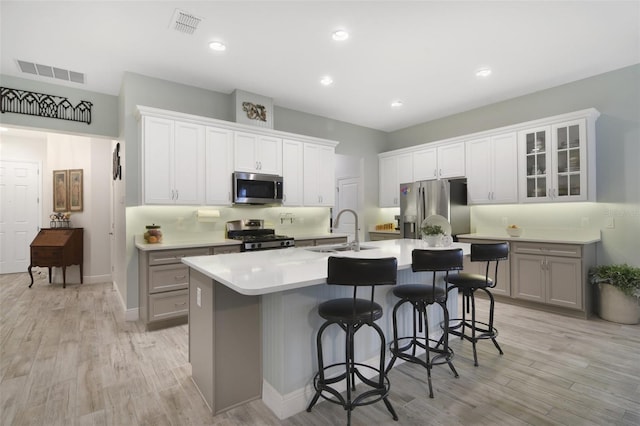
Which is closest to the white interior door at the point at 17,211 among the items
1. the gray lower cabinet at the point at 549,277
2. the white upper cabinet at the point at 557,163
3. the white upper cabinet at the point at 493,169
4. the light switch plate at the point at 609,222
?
the white upper cabinet at the point at 493,169

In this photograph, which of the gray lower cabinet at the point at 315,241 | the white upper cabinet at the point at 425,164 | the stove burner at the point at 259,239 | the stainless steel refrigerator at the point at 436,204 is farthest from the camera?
the white upper cabinet at the point at 425,164

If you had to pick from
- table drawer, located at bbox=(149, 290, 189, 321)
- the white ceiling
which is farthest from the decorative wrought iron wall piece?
table drawer, located at bbox=(149, 290, 189, 321)

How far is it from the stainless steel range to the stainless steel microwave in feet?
1.15

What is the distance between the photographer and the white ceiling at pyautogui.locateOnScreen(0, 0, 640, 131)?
270 cm

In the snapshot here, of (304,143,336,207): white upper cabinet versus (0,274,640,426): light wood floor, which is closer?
(0,274,640,426): light wood floor

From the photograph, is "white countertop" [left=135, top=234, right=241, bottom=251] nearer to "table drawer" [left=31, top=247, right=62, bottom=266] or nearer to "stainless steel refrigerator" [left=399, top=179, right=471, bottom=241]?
"table drawer" [left=31, top=247, right=62, bottom=266]

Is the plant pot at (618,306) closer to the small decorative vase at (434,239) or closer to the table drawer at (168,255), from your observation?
the small decorative vase at (434,239)

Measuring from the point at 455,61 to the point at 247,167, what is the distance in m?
2.93

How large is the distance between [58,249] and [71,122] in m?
2.46

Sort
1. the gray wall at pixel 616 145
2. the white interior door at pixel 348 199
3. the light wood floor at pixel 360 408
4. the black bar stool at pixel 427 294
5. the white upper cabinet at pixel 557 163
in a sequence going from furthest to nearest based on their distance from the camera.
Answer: the white interior door at pixel 348 199, the white upper cabinet at pixel 557 163, the gray wall at pixel 616 145, the black bar stool at pixel 427 294, the light wood floor at pixel 360 408

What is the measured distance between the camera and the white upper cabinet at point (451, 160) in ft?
16.7

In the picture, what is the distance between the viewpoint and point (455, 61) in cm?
361

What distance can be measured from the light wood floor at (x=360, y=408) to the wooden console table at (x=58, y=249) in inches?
76.3

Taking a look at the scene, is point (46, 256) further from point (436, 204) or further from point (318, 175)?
point (436, 204)
